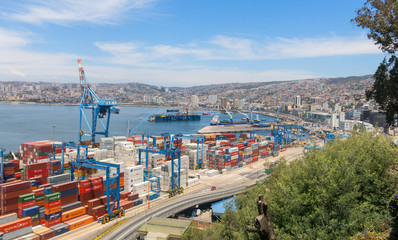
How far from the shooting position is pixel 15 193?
42.7 feet

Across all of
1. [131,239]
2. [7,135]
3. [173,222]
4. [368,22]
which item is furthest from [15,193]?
[7,135]

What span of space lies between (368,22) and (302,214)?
5461 millimetres

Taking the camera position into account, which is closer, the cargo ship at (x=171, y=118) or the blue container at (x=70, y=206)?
the blue container at (x=70, y=206)

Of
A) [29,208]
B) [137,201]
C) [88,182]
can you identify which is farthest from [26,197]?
[137,201]

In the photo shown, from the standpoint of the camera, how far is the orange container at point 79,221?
13126mm

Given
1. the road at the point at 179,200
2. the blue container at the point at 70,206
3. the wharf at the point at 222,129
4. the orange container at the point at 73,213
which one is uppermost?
the blue container at the point at 70,206

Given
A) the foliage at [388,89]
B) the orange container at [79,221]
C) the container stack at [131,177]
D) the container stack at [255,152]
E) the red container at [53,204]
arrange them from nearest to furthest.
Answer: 1. the foliage at [388,89]
2. the red container at [53,204]
3. the orange container at [79,221]
4. the container stack at [131,177]
5. the container stack at [255,152]

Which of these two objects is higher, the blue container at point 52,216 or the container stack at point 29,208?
the container stack at point 29,208

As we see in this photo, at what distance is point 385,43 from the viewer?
7879 millimetres

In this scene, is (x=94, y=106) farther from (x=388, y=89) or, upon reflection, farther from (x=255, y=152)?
(x=388, y=89)

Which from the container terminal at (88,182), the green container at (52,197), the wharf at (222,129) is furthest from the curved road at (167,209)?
the wharf at (222,129)

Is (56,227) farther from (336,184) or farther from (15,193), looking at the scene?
(336,184)

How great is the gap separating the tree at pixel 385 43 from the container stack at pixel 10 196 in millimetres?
14405

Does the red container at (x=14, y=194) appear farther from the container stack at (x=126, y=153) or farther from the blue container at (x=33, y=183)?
the container stack at (x=126, y=153)
